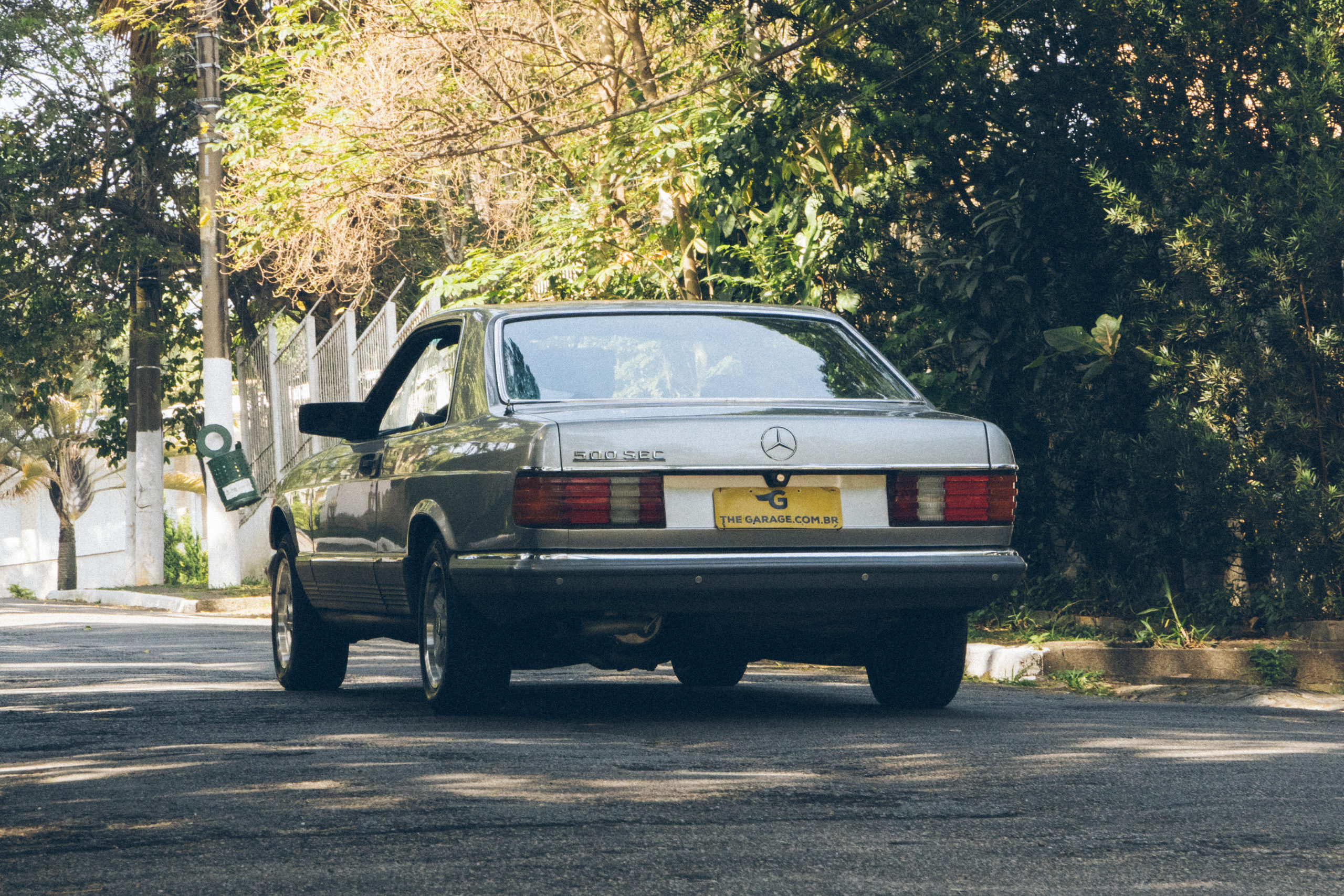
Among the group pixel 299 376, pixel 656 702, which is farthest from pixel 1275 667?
pixel 299 376

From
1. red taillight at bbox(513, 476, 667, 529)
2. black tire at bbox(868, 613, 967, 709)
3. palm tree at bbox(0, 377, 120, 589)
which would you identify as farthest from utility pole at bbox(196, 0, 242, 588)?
palm tree at bbox(0, 377, 120, 589)

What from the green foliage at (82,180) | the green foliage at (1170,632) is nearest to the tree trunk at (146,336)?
the green foliage at (82,180)

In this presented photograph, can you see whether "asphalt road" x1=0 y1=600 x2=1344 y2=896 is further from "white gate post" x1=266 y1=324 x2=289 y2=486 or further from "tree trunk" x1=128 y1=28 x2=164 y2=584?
"tree trunk" x1=128 y1=28 x2=164 y2=584

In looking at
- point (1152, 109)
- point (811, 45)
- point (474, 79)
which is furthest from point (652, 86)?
point (1152, 109)

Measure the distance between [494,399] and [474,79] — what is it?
1157 cm

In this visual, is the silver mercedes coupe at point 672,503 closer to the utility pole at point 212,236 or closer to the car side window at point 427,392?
the car side window at point 427,392

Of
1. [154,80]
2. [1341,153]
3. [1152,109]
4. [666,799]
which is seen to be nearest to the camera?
[666,799]

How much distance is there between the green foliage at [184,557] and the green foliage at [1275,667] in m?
19.9

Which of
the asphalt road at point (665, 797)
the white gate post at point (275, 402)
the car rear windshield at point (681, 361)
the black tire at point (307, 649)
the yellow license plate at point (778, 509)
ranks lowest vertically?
the asphalt road at point (665, 797)

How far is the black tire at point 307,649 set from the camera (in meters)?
8.37

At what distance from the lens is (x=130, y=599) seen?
21.6m

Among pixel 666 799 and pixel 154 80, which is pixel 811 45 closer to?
pixel 666 799

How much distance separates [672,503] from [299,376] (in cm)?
1770

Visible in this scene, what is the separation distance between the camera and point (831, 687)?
850 cm
